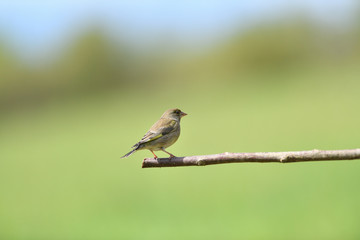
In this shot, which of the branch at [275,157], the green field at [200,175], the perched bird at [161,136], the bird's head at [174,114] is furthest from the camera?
the green field at [200,175]

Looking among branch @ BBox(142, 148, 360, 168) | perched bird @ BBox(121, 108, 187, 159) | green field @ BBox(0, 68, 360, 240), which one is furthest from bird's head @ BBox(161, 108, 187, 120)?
green field @ BBox(0, 68, 360, 240)

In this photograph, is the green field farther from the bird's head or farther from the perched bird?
the perched bird

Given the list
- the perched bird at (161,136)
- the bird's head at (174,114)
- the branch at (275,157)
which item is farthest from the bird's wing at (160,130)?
the branch at (275,157)

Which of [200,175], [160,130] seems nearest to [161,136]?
[160,130]

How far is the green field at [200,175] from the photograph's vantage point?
17.7m

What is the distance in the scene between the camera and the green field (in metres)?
17.7

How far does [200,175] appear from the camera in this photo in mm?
28219

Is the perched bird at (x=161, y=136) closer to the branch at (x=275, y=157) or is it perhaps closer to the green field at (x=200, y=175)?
the branch at (x=275, y=157)

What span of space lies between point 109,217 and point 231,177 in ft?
24.3

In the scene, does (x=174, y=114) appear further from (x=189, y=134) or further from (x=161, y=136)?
(x=189, y=134)

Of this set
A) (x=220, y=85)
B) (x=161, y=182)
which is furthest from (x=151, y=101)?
(x=161, y=182)

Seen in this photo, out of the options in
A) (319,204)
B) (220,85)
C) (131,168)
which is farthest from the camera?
(220,85)

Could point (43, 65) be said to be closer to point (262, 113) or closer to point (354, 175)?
point (262, 113)

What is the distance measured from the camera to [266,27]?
68750mm
